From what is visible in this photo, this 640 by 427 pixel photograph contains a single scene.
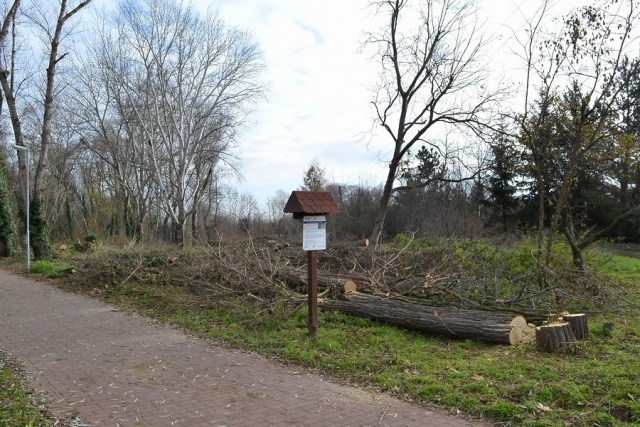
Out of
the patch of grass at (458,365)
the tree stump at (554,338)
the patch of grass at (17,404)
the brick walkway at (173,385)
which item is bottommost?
the brick walkway at (173,385)

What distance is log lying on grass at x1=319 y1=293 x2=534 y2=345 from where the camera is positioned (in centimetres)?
796

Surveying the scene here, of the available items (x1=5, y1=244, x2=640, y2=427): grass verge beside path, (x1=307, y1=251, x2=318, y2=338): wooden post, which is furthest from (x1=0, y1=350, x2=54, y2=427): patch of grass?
(x1=307, y1=251, x2=318, y2=338): wooden post

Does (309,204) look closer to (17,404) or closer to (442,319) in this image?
(442,319)

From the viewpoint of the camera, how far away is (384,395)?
575 cm

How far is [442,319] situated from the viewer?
8602 mm

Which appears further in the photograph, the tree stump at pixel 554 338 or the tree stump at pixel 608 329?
the tree stump at pixel 608 329

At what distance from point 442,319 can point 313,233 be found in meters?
2.57

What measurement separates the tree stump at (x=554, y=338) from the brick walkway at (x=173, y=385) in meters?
3.02

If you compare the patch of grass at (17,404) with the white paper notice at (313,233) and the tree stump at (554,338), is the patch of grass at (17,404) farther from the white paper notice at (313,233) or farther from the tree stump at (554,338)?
the tree stump at (554,338)

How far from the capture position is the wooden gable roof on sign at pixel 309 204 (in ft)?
26.9

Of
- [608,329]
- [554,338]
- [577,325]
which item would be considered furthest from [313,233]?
[608,329]

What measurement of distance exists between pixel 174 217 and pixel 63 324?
65.8ft

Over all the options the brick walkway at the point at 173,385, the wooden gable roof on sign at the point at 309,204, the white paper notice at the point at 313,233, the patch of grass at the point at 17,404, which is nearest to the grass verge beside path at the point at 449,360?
the brick walkway at the point at 173,385

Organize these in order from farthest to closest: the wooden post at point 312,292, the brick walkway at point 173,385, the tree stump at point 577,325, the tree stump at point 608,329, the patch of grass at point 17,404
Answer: the wooden post at point 312,292 < the tree stump at point 608,329 < the tree stump at point 577,325 < the brick walkway at point 173,385 < the patch of grass at point 17,404
